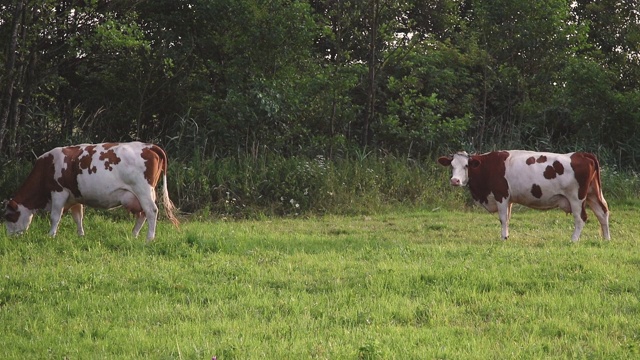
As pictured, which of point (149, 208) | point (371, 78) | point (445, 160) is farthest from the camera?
point (371, 78)

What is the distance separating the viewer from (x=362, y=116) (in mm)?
20781

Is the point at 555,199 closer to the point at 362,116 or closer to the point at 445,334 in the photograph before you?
the point at 445,334

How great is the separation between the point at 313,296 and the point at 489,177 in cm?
558

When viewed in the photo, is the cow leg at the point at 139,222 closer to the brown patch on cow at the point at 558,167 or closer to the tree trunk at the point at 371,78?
the brown patch on cow at the point at 558,167

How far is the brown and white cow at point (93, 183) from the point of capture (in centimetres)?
1150

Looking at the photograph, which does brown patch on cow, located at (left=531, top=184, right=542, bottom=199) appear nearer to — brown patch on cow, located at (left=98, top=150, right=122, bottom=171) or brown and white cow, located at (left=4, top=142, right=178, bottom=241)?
brown and white cow, located at (left=4, top=142, right=178, bottom=241)

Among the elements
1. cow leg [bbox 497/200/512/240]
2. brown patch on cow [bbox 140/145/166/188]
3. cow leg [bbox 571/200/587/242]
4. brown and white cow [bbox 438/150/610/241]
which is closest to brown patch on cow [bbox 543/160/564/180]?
brown and white cow [bbox 438/150/610/241]

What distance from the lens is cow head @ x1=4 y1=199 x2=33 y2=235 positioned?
1166 centimetres

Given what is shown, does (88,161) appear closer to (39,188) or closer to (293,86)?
(39,188)

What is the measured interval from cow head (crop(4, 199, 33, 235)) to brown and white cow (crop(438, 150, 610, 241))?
20.0 feet

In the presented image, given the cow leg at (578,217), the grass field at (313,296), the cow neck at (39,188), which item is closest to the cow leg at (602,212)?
the grass field at (313,296)

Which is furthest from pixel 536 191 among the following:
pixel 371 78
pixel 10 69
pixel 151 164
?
pixel 10 69

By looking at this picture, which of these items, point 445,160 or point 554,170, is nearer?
point 554,170

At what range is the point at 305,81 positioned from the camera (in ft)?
58.0
